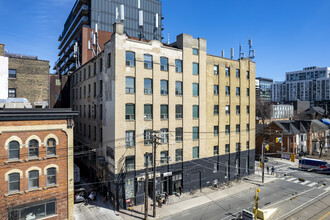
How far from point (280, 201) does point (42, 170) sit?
29.4m

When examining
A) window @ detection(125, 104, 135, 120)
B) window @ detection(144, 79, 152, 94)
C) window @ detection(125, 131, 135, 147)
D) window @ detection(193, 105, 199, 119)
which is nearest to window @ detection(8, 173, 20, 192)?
window @ detection(125, 131, 135, 147)

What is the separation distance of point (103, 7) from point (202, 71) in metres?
43.1

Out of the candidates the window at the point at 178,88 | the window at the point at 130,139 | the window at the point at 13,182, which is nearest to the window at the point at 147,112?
the window at the point at 130,139

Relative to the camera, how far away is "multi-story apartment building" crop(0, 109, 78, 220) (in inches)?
752

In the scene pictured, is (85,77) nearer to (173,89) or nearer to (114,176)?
(173,89)

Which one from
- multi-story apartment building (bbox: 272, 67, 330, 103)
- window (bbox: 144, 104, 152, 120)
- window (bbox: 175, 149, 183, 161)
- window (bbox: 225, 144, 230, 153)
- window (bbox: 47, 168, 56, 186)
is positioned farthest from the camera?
multi-story apartment building (bbox: 272, 67, 330, 103)

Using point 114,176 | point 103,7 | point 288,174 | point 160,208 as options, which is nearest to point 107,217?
point 114,176

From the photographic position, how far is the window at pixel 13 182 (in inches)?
758

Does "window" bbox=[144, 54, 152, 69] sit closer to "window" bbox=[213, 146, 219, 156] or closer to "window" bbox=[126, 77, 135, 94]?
"window" bbox=[126, 77, 135, 94]

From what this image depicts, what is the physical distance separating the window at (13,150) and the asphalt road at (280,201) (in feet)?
56.5

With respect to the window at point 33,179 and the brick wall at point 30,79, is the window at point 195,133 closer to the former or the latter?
the window at point 33,179

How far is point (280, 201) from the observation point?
28312 mm

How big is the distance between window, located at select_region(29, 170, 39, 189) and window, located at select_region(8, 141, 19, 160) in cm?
211

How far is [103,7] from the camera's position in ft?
198
